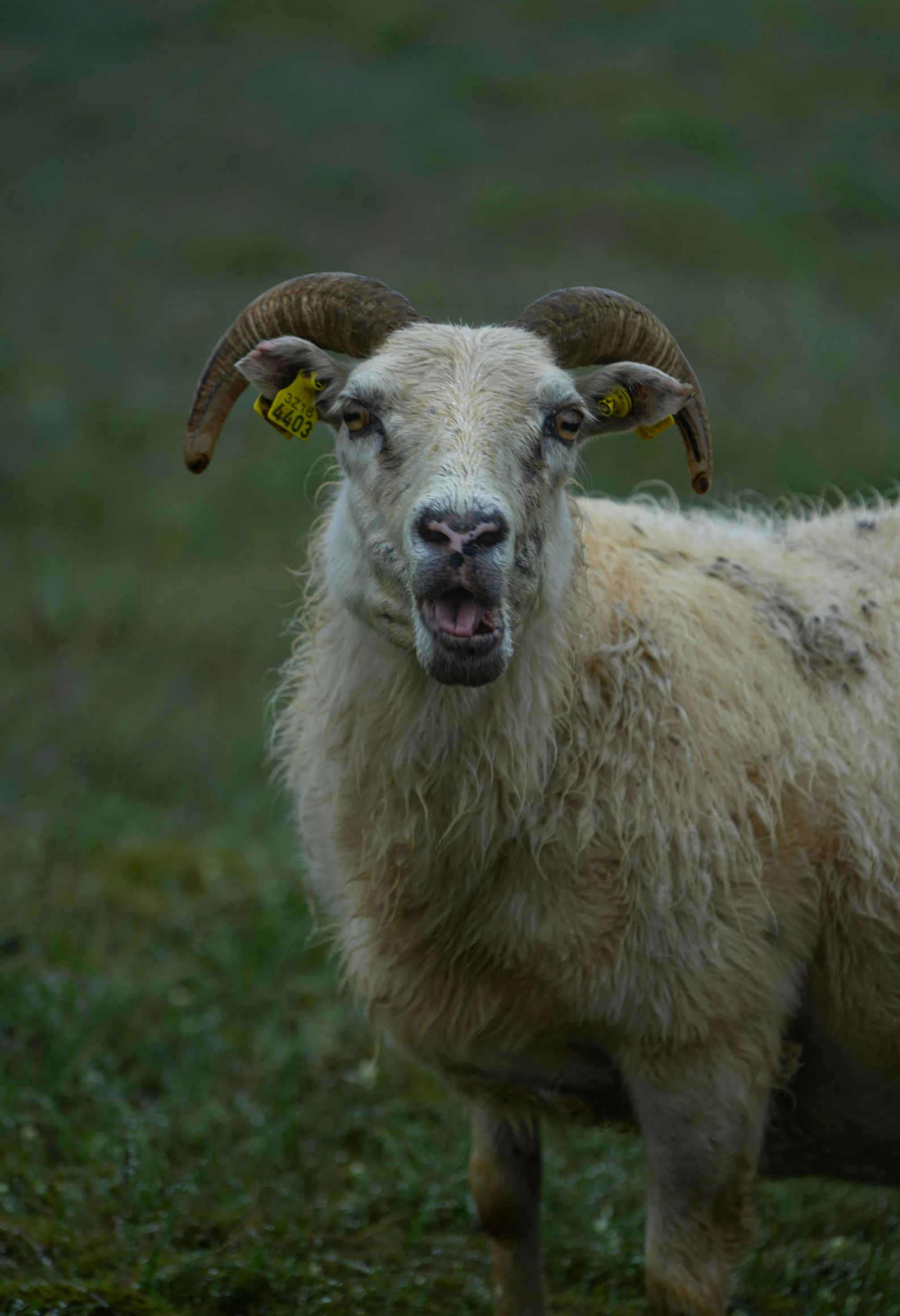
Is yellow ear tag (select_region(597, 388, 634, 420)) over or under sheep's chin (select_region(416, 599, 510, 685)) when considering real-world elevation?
over

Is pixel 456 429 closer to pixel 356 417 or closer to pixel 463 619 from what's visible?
pixel 356 417

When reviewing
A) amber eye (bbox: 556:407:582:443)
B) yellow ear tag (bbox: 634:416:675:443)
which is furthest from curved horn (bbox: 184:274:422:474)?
yellow ear tag (bbox: 634:416:675:443)

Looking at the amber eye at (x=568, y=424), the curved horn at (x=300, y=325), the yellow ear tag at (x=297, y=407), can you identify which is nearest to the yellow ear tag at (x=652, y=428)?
the amber eye at (x=568, y=424)

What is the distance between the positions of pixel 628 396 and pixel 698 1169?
2291 mm

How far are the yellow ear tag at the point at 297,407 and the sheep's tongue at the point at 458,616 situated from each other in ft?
2.99

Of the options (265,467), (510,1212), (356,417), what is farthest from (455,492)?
(265,467)

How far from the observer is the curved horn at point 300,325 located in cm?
387

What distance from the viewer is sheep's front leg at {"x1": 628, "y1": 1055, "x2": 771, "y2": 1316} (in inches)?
145

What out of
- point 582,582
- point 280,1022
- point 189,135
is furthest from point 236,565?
point 189,135

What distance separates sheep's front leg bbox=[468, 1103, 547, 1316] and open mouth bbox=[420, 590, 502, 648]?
1.90m

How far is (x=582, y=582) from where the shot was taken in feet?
12.9

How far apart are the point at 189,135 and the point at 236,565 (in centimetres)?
1436

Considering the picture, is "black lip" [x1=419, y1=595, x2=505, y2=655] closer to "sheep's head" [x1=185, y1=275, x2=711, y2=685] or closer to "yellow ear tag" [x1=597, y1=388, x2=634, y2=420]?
"sheep's head" [x1=185, y1=275, x2=711, y2=685]

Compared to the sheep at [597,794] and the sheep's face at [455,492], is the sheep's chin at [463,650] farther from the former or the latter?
the sheep at [597,794]
